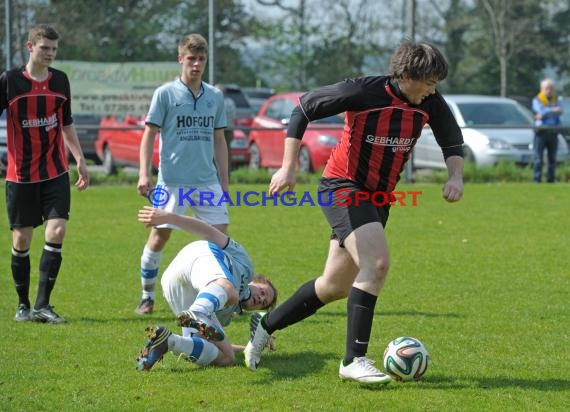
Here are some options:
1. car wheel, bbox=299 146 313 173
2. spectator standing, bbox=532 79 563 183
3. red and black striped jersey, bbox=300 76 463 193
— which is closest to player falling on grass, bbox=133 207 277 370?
red and black striped jersey, bbox=300 76 463 193

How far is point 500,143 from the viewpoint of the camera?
18.3 m

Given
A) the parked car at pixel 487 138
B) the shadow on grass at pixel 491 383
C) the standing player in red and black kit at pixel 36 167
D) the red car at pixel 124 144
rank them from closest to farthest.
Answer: the shadow on grass at pixel 491 383
the standing player in red and black kit at pixel 36 167
the red car at pixel 124 144
the parked car at pixel 487 138

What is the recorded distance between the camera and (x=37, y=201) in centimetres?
752

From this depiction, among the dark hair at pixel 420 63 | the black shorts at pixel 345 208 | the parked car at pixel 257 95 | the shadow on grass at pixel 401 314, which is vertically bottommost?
the shadow on grass at pixel 401 314

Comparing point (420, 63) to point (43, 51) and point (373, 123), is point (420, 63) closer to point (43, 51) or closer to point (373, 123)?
point (373, 123)

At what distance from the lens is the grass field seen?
5.24 metres

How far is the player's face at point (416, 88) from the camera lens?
5348 millimetres

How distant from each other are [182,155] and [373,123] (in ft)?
8.21

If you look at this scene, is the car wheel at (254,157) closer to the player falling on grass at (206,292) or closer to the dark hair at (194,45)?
the dark hair at (194,45)

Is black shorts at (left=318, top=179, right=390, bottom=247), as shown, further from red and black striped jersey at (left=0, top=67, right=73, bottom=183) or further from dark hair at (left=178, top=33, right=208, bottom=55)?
red and black striped jersey at (left=0, top=67, right=73, bottom=183)

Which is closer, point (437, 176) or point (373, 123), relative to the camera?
point (373, 123)

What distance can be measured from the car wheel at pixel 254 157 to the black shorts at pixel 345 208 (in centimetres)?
1330

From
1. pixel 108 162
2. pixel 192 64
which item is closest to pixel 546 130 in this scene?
pixel 108 162

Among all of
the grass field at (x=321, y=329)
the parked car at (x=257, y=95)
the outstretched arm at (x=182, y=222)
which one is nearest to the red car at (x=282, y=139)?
the parked car at (x=257, y=95)
